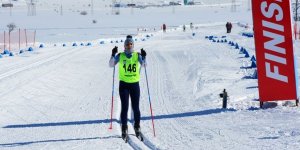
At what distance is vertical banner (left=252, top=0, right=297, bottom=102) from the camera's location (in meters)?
11.7

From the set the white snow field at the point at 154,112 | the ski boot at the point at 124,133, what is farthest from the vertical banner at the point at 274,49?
the ski boot at the point at 124,133

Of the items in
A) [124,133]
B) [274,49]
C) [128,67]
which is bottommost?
[124,133]

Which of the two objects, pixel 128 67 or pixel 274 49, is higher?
pixel 274 49

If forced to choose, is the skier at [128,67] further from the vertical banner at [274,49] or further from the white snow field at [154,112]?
the vertical banner at [274,49]

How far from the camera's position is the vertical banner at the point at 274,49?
38.3ft

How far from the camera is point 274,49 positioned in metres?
11.9

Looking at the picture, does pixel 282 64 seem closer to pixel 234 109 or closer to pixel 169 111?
pixel 234 109

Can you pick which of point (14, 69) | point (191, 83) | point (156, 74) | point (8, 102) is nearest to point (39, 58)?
point (14, 69)

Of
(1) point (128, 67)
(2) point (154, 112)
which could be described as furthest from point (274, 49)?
(1) point (128, 67)

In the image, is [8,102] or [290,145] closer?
[290,145]

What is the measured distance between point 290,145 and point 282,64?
3.99 meters

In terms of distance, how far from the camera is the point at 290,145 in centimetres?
826

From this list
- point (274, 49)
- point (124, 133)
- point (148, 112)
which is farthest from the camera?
point (148, 112)

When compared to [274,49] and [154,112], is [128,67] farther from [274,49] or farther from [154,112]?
[274,49]
